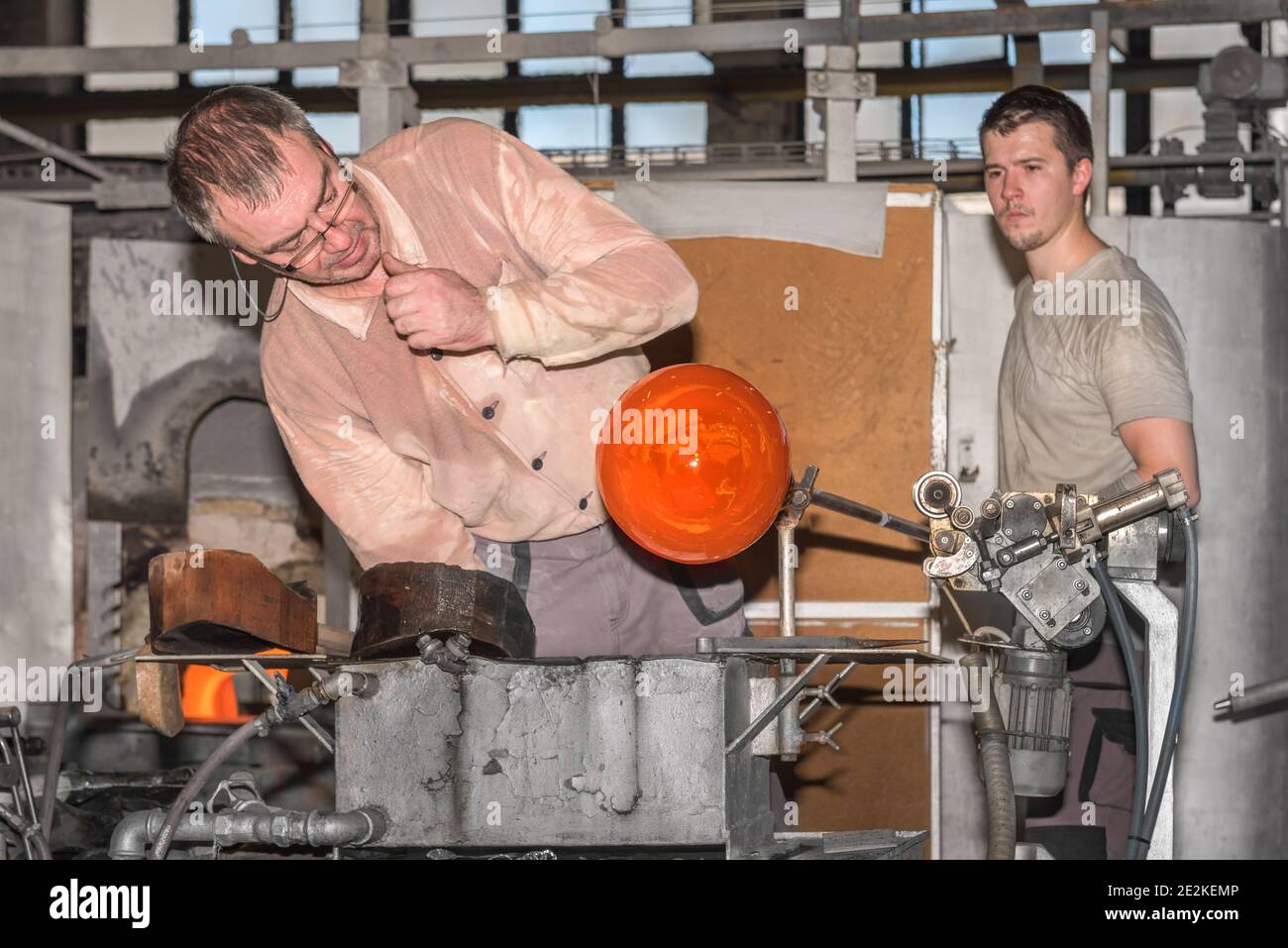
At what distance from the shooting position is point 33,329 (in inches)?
196

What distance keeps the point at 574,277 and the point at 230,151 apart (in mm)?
596

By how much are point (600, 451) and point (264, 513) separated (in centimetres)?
579

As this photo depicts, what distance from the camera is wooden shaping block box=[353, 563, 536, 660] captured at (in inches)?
86.7

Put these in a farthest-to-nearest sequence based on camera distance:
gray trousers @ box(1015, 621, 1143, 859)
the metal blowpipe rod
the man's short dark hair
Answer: gray trousers @ box(1015, 621, 1143, 859), the man's short dark hair, the metal blowpipe rod

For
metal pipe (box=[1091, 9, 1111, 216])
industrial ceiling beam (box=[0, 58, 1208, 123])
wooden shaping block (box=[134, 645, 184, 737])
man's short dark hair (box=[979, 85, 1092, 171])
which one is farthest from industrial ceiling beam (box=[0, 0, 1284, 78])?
industrial ceiling beam (box=[0, 58, 1208, 123])

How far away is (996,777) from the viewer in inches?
95.7

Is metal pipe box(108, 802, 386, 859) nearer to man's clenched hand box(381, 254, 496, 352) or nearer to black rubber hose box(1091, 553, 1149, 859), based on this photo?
man's clenched hand box(381, 254, 496, 352)

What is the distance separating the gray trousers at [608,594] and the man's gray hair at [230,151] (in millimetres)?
864

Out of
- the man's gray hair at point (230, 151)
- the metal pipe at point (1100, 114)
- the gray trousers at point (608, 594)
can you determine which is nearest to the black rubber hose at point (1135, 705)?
the gray trousers at point (608, 594)

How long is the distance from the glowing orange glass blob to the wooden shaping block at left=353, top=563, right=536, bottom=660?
0.88 ft

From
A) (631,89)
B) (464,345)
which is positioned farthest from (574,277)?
(631,89)

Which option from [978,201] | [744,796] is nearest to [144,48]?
[744,796]

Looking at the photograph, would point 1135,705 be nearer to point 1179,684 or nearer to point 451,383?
point 1179,684

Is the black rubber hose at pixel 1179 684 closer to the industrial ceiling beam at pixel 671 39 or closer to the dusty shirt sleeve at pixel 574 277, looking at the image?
the dusty shirt sleeve at pixel 574 277
